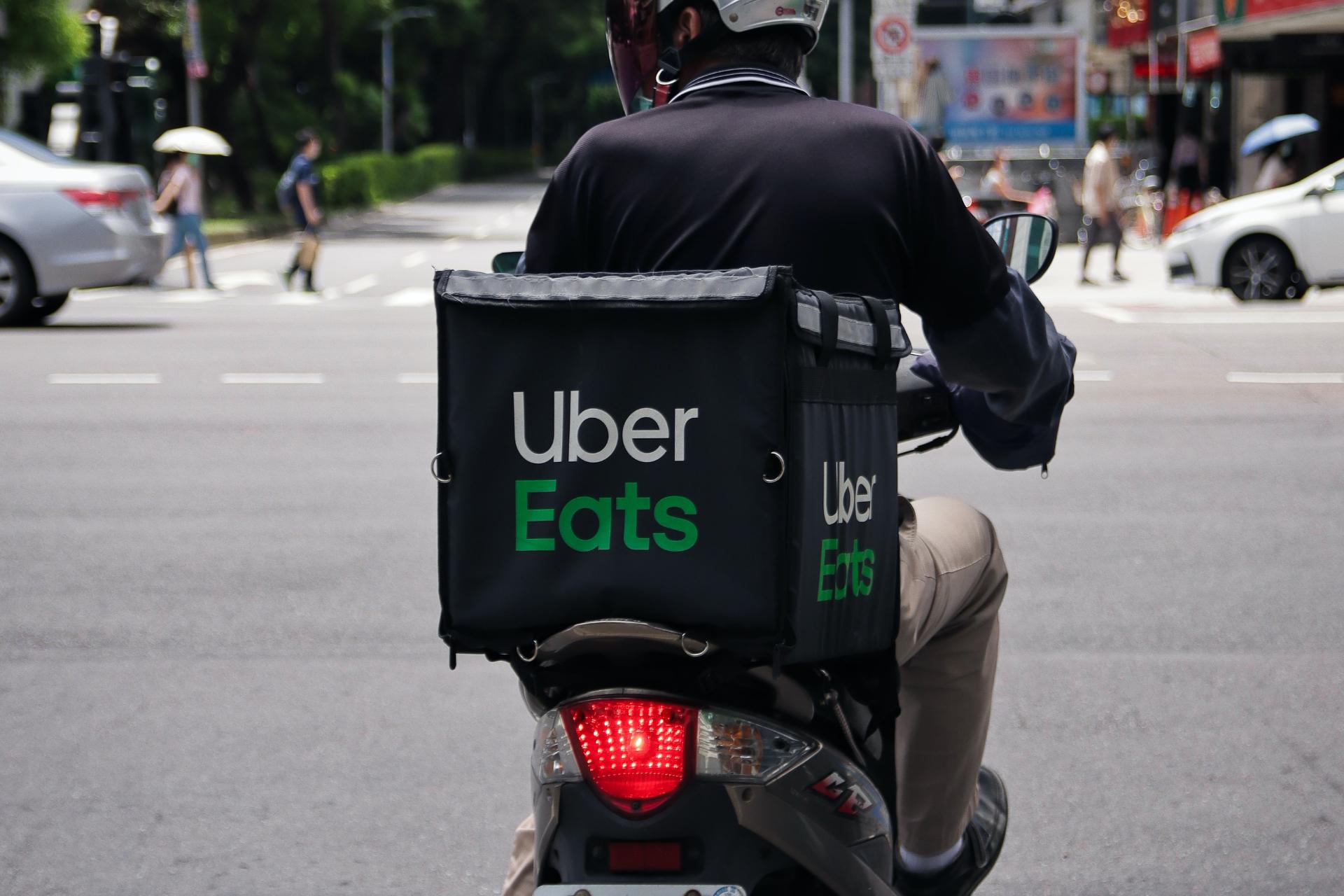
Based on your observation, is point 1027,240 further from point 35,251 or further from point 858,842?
point 35,251

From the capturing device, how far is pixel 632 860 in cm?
219

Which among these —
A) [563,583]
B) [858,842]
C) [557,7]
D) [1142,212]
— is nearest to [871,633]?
[858,842]

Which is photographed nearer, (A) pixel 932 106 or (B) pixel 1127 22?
(A) pixel 932 106

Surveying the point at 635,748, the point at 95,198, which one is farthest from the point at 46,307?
the point at 635,748

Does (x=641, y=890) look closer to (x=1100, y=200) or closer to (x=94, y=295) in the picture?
(x=1100, y=200)

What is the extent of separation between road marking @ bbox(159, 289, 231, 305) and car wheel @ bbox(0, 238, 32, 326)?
11.3 ft

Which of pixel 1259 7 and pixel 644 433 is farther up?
pixel 1259 7

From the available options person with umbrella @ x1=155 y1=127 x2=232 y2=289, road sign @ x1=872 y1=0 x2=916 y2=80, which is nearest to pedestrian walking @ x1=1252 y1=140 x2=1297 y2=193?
road sign @ x1=872 y1=0 x2=916 y2=80

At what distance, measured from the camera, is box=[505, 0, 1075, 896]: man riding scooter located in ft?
8.18

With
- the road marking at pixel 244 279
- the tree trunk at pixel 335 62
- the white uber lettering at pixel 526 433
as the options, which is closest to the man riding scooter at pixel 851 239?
the white uber lettering at pixel 526 433

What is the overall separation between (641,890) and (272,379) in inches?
420

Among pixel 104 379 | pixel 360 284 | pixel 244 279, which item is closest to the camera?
pixel 104 379

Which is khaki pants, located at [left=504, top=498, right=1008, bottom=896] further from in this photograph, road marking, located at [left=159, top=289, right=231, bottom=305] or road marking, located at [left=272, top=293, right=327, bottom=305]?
road marking, located at [left=159, top=289, right=231, bottom=305]

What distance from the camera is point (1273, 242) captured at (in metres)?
17.9
